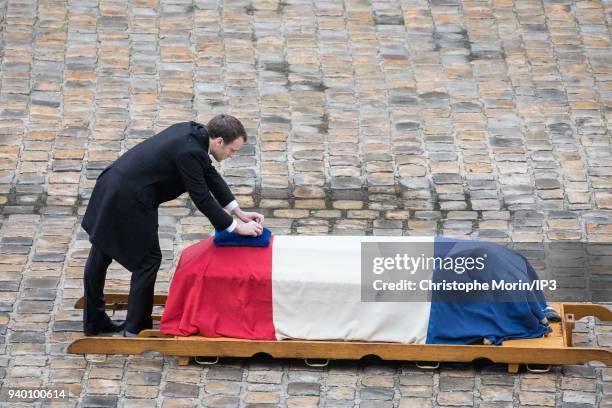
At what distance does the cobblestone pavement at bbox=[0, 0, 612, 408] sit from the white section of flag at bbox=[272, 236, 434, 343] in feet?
0.91

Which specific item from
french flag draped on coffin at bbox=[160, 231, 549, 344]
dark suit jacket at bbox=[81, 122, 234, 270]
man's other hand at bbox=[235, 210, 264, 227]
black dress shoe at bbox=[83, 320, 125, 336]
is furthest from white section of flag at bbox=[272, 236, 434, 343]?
black dress shoe at bbox=[83, 320, 125, 336]

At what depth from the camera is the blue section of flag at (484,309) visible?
7.23 metres

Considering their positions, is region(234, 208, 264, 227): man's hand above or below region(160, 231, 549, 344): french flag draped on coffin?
above

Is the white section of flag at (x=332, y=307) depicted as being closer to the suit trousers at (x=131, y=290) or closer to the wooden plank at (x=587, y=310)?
the suit trousers at (x=131, y=290)

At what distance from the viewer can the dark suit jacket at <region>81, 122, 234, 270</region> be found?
7230 mm

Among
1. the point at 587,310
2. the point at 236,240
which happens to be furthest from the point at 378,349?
the point at 587,310

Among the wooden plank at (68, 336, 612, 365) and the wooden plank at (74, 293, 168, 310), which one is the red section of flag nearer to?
the wooden plank at (68, 336, 612, 365)

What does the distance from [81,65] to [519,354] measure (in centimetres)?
550

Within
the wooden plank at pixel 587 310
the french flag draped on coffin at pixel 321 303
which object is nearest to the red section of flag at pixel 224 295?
the french flag draped on coffin at pixel 321 303

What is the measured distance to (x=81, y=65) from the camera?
11031 millimetres

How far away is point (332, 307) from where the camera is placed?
7.28 m

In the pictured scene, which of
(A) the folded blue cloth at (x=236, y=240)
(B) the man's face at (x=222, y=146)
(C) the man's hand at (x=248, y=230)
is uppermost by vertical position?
(B) the man's face at (x=222, y=146)

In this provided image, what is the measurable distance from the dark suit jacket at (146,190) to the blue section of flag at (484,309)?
1.39 meters

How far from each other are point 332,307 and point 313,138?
122 inches
